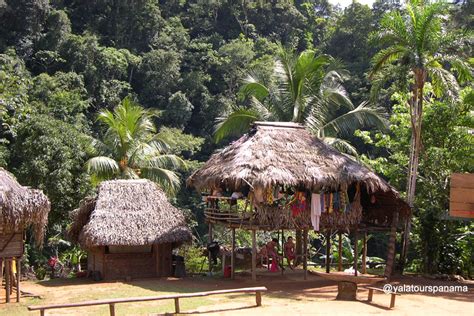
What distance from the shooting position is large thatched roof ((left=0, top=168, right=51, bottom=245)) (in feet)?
39.7

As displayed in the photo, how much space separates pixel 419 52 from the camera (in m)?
15.7

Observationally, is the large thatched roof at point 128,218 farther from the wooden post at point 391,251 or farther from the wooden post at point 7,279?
the wooden post at point 391,251

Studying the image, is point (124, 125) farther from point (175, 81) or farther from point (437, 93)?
point (175, 81)

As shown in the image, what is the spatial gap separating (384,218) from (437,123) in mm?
3301

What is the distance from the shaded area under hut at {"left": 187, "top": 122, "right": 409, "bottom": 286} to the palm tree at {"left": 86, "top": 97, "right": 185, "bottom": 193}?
4.24 meters

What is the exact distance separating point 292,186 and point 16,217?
677 cm

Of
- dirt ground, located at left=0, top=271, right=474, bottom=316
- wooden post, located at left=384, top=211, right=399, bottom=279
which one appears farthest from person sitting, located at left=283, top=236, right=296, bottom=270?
wooden post, located at left=384, top=211, right=399, bottom=279

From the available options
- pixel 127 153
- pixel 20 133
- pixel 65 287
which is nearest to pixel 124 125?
pixel 127 153

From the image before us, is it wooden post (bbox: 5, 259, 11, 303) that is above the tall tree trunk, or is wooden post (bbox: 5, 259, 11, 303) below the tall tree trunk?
below

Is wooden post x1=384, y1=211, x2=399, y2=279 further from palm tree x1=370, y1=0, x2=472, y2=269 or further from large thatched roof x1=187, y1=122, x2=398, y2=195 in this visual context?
large thatched roof x1=187, y1=122, x2=398, y2=195

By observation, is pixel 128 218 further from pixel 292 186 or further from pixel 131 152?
pixel 131 152

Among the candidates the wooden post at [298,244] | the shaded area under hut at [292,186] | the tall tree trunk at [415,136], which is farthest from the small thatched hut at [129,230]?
the tall tree trunk at [415,136]

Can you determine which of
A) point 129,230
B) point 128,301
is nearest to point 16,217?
point 128,301

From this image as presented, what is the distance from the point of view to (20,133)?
70.0ft
